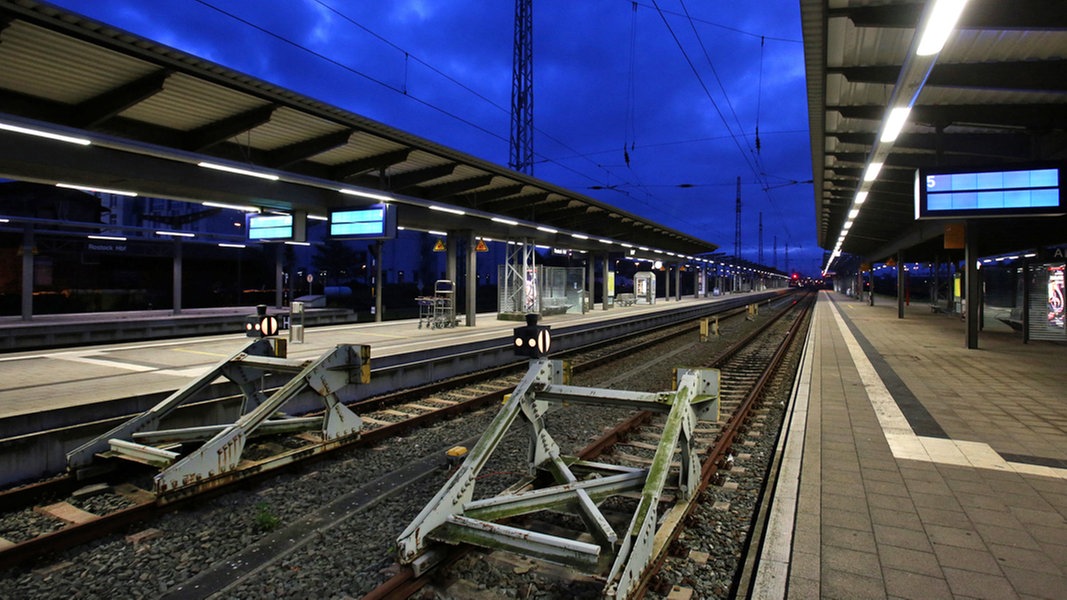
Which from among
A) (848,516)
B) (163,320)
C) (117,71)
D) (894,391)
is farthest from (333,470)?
(163,320)

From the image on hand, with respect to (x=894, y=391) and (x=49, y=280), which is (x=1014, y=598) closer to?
(x=894, y=391)

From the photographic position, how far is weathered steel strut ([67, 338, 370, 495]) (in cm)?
464

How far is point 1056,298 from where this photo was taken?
13602 mm

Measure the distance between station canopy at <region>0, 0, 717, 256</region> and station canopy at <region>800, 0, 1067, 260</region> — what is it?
24.8 feet

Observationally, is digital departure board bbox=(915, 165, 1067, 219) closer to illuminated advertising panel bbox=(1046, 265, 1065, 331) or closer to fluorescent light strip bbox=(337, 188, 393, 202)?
illuminated advertising panel bbox=(1046, 265, 1065, 331)

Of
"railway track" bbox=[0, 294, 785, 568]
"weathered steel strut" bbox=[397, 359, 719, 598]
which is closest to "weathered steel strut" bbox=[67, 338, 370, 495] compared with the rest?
"railway track" bbox=[0, 294, 785, 568]

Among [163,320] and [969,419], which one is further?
[163,320]

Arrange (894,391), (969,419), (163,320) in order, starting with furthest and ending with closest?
(163,320) → (894,391) → (969,419)

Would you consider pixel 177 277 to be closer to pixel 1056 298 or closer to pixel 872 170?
pixel 872 170

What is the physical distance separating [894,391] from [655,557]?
724cm

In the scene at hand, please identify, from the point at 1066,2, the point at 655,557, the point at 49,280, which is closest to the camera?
the point at 655,557

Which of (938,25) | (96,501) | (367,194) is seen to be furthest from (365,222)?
(938,25)

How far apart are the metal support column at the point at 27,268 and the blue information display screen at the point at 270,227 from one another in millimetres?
6884

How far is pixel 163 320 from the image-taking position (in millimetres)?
16719
